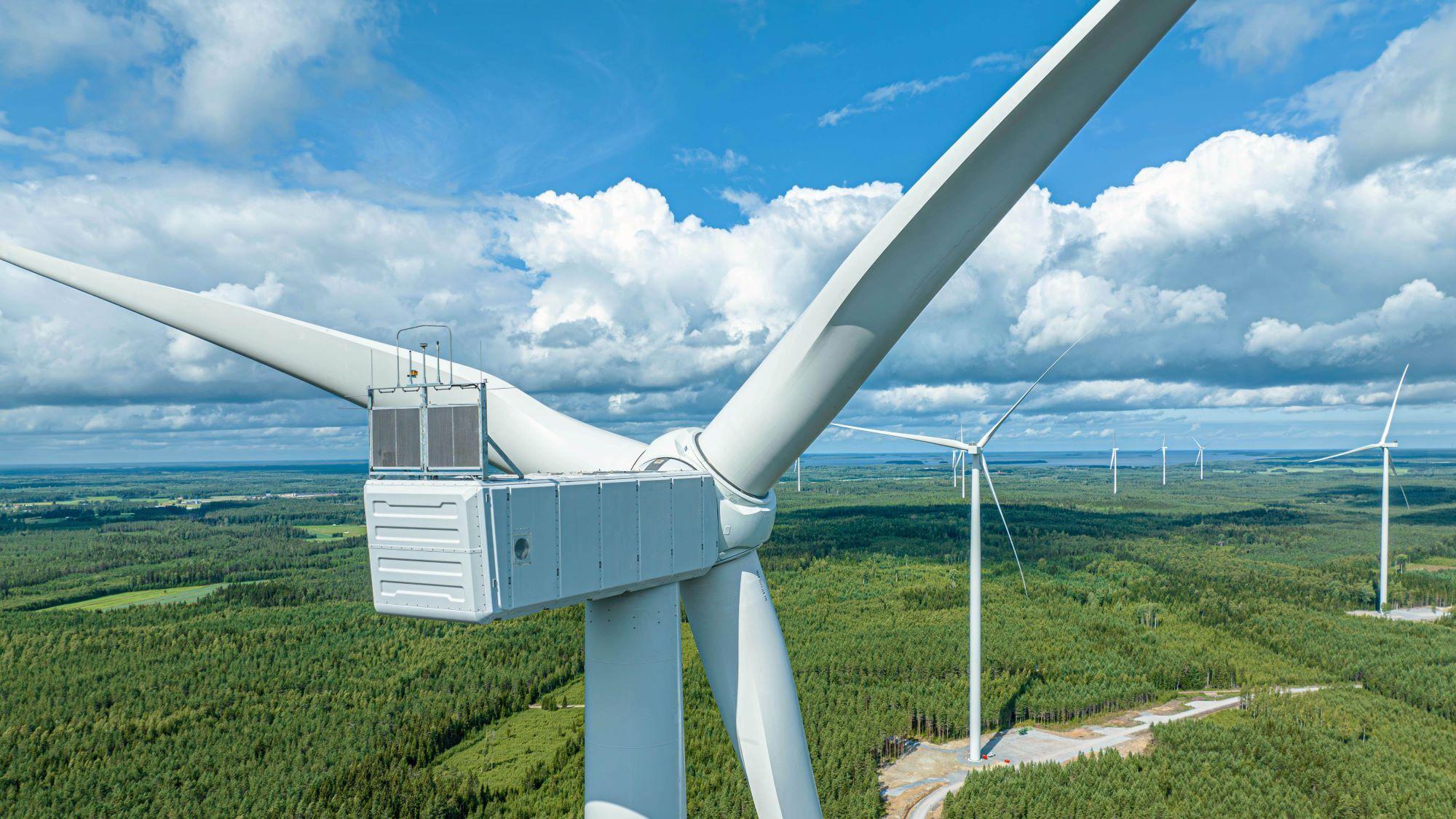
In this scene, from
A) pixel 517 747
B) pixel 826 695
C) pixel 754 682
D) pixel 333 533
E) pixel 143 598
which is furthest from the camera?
pixel 333 533

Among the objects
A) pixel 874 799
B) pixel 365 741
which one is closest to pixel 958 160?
pixel 874 799

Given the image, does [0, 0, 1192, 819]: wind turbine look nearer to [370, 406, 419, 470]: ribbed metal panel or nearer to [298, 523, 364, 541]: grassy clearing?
[370, 406, 419, 470]: ribbed metal panel

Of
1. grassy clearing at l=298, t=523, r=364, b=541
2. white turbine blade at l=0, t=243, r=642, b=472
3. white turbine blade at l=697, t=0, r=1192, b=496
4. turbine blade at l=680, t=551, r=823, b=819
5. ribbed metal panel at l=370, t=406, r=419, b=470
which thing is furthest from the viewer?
grassy clearing at l=298, t=523, r=364, b=541

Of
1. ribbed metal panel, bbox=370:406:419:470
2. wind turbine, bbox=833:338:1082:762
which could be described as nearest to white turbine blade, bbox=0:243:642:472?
ribbed metal panel, bbox=370:406:419:470

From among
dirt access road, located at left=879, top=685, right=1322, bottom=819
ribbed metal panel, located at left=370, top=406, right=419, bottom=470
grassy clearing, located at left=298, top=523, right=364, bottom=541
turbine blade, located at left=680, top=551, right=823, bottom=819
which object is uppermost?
ribbed metal panel, located at left=370, top=406, right=419, bottom=470

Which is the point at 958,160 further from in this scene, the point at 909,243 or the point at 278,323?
the point at 278,323

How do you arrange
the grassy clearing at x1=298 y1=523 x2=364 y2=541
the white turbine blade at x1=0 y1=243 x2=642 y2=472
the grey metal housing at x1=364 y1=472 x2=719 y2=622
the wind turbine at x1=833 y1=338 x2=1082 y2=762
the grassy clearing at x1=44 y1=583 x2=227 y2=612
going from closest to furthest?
the grey metal housing at x1=364 y1=472 x2=719 y2=622
the white turbine blade at x1=0 y1=243 x2=642 y2=472
the wind turbine at x1=833 y1=338 x2=1082 y2=762
the grassy clearing at x1=44 y1=583 x2=227 y2=612
the grassy clearing at x1=298 y1=523 x2=364 y2=541

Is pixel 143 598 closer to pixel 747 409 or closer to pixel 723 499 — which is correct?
pixel 723 499

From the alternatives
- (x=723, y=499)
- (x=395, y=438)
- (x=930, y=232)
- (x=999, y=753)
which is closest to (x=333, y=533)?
(x=999, y=753)
